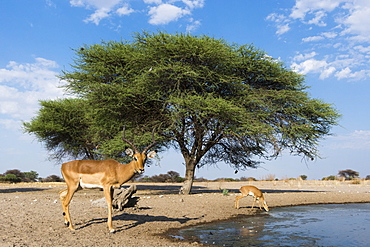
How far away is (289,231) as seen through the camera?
11430 millimetres

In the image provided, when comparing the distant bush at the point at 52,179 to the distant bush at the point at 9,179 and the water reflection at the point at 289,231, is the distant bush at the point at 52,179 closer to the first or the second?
the distant bush at the point at 9,179

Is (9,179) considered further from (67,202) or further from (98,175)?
(98,175)

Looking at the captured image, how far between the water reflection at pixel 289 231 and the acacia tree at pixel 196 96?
6.35m

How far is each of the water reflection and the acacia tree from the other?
6.35m

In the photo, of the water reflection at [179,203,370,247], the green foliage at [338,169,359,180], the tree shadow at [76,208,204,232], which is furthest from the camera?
the green foliage at [338,169,359,180]

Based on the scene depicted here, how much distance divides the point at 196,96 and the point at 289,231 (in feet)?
32.2

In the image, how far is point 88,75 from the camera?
75.5ft

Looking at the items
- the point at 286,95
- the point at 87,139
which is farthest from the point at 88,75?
the point at 286,95

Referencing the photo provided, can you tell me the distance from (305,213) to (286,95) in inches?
342

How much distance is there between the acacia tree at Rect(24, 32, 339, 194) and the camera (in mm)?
20250

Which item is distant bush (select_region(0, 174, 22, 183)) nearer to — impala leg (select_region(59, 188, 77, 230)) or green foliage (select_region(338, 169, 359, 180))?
impala leg (select_region(59, 188, 77, 230))

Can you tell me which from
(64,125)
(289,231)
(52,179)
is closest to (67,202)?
(289,231)

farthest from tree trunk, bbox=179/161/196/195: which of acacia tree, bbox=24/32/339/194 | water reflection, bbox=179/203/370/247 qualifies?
water reflection, bbox=179/203/370/247

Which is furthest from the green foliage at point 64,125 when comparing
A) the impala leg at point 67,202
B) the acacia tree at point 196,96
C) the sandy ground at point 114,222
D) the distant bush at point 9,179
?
the distant bush at point 9,179
